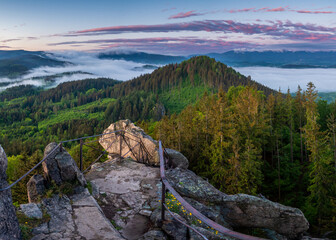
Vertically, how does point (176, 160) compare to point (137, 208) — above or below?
below

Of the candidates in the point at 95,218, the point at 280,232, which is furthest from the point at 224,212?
the point at 95,218

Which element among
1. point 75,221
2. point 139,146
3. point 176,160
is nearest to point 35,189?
point 75,221

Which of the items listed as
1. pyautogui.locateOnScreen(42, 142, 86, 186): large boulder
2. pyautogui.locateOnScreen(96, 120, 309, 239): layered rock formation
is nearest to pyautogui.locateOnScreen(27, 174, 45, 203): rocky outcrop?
pyautogui.locateOnScreen(42, 142, 86, 186): large boulder

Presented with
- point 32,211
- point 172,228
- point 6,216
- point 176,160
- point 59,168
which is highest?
point 6,216

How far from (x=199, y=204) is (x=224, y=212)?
1.29 metres

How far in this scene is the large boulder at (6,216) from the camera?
547cm

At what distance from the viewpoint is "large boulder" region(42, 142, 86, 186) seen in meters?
8.73

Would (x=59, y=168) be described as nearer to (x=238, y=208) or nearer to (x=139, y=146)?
(x=139, y=146)

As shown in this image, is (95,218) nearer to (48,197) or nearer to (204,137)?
(48,197)

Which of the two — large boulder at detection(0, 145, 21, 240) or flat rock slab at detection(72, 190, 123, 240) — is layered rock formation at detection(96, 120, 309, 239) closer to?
flat rock slab at detection(72, 190, 123, 240)

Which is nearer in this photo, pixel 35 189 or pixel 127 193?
pixel 35 189

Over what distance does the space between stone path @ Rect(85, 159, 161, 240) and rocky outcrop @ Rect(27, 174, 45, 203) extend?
2003 millimetres

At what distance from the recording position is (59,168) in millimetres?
8945

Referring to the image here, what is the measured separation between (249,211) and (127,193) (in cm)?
539
